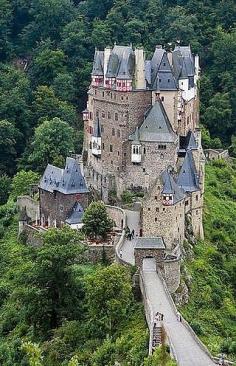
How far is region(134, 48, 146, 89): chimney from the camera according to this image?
65.4m

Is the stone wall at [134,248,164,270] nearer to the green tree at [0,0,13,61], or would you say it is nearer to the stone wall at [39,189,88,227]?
the stone wall at [39,189,88,227]

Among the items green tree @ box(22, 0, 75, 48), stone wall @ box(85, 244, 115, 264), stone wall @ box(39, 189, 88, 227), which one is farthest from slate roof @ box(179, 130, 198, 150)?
green tree @ box(22, 0, 75, 48)

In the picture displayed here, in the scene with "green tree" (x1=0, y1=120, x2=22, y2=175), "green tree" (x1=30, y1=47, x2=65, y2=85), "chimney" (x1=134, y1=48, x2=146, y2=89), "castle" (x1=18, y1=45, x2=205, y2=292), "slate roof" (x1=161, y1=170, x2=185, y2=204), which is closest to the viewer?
"slate roof" (x1=161, y1=170, x2=185, y2=204)

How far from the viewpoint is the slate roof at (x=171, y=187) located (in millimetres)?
57812

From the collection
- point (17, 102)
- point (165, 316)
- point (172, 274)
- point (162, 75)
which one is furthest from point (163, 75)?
point (17, 102)

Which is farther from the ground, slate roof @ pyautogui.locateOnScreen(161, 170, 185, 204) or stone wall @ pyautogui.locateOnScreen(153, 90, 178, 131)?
stone wall @ pyautogui.locateOnScreen(153, 90, 178, 131)

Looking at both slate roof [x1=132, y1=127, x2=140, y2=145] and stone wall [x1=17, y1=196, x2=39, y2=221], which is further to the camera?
stone wall [x1=17, y1=196, x2=39, y2=221]

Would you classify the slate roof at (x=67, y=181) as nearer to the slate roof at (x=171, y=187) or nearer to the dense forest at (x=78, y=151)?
the dense forest at (x=78, y=151)

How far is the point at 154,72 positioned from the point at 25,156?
32376 mm

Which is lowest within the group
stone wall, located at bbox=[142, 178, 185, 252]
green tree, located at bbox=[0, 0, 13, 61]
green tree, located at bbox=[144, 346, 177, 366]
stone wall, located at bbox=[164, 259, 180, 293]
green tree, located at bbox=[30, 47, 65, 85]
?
green tree, located at bbox=[144, 346, 177, 366]

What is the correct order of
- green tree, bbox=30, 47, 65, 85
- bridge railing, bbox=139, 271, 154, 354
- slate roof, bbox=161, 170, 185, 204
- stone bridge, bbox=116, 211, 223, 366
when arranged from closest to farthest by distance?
1. stone bridge, bbox=116, 211, 223, 366
2. bridge railing, bbox=139, 271, 154, 354
3. slate roof, bbox=161, 170, 185, 204
4. green tree, bbox=30, 47, 65, 85

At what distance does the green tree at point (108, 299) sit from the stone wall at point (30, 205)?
60.8 ft

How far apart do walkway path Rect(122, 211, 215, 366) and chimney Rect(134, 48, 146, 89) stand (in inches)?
464

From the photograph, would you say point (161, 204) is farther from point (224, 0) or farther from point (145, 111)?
point (224, 0)
